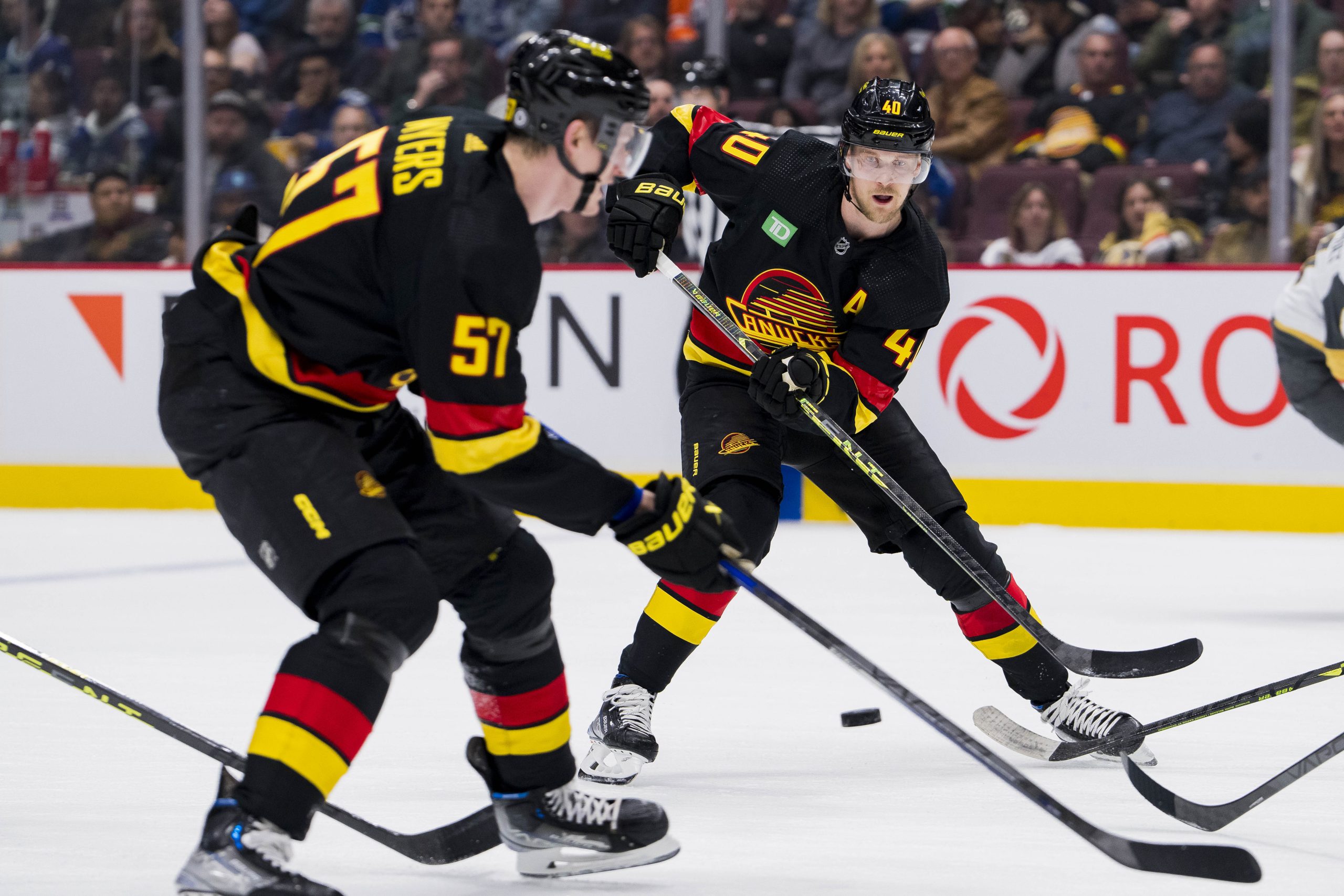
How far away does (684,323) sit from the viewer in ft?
20.6

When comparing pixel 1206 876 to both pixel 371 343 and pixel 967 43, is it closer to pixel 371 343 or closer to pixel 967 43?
pixel 371 343

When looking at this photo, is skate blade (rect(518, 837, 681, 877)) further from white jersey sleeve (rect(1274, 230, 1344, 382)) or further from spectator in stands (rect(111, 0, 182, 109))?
spectator in stands (rect(111, 0, 182, 109))

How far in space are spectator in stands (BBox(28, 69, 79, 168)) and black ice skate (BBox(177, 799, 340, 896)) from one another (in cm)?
550

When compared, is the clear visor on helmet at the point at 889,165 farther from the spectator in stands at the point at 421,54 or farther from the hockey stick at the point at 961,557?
the spectator in stands at the point at 421,54

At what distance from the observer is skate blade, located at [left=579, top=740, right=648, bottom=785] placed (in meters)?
2.87

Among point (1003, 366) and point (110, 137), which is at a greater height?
point (110, 137)

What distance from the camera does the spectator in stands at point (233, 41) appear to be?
22.9ft

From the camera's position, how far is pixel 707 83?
20.2 feet

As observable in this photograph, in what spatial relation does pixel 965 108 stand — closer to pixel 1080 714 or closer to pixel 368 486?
pixel 1080 714

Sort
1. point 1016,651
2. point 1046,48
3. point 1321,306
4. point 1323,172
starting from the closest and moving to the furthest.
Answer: point 1016,651 → point 1321,306 → point 1323,172 → point 1046,48

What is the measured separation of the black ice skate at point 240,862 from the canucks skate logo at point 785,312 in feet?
4.80

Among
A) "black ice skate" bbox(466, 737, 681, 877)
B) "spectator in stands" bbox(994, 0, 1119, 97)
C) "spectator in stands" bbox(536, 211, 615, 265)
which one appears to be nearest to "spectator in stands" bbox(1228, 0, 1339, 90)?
"spectator in stands" bbox(994, 0, 1119, 97)

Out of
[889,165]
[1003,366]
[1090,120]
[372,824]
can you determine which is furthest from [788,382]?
[1090,120]

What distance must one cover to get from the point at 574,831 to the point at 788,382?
2.84ft
